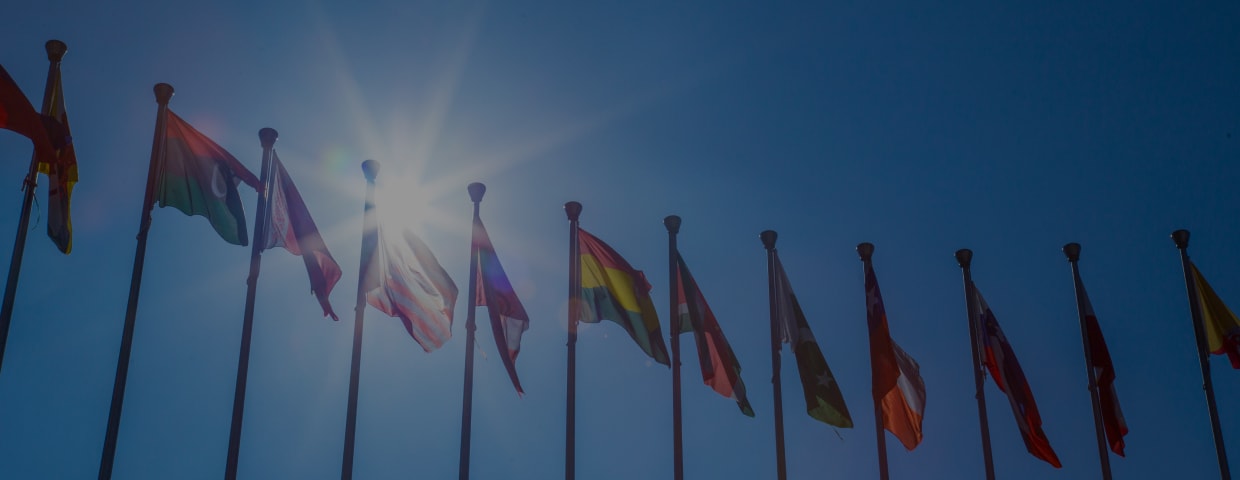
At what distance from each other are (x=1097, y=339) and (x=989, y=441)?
10.9 ft

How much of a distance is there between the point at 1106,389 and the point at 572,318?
33.2ft

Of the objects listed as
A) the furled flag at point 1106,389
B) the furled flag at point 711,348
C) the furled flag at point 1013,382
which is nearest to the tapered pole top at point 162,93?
the furled flag at point 711,348

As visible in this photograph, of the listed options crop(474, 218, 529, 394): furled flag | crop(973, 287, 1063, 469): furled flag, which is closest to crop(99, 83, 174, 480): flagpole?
crop(474, 218, 529, 394): furled flag

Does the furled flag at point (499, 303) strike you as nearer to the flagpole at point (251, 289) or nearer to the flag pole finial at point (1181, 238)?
the flagpole at point (251, 289)

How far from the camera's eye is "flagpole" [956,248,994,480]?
73.1ft

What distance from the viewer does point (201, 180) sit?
64.5 feet

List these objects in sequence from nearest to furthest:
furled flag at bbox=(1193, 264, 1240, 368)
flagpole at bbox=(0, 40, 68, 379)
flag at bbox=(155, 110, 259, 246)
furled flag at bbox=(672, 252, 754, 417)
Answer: flagpole at bbox=(0, 40, 68, 379)
flag at bbox=(155, 110, 259, 246)
furled flag at bbox=(672, 252, 754, 417)
furled flag at bbox=(1193, 264, 1240, 368)

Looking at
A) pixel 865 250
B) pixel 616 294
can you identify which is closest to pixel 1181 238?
pixel 865 250

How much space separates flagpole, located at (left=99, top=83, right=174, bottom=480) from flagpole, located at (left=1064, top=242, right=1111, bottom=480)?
16474 millimetres

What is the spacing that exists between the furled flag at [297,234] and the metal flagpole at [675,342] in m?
5.76

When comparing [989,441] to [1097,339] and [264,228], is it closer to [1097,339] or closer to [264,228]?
[1097,339]

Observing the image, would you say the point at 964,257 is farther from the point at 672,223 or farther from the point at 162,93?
the point at 162,93

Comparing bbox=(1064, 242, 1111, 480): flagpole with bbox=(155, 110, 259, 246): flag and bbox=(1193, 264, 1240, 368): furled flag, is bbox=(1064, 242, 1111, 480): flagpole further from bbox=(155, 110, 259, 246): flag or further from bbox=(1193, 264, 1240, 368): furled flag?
bbox=(155, 110, 259, 246): flag

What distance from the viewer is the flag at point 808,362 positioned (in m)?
22.5
